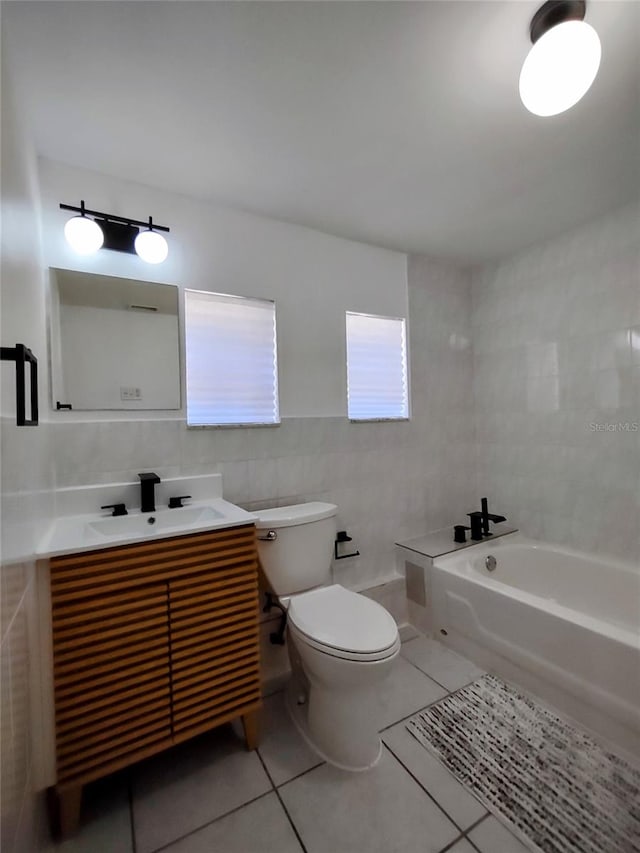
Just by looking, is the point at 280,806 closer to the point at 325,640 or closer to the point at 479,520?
the point at 325,640

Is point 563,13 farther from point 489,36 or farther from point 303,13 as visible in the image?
point 303,13

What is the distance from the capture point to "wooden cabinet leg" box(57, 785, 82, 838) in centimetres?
108

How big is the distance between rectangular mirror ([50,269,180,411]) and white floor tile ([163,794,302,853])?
4.78ft

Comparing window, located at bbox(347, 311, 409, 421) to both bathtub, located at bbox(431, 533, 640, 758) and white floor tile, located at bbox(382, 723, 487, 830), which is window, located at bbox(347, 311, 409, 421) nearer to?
bathtub, located at bbox(431, 533, 640, 758)

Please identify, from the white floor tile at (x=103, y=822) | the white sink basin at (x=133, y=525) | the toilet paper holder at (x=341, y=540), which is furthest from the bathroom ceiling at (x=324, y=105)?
the white floor tile at (x=103, y=822)

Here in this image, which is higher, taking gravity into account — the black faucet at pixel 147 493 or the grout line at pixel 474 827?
the black faucet at pixel 147 493

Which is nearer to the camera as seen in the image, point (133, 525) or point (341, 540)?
point (133, 525)

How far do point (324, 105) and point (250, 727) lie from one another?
7.32 ft

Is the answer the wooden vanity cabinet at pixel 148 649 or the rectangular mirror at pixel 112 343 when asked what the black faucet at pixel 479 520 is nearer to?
the wooden vanity cabinet at pixel 148 649

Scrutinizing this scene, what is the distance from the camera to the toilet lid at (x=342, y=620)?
1275 millimetres

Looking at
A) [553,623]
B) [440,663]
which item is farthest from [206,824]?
[553,623]

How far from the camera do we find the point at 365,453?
86.1 inches

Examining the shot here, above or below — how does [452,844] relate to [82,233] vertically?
below

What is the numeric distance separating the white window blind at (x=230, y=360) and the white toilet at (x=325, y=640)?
541 mm
